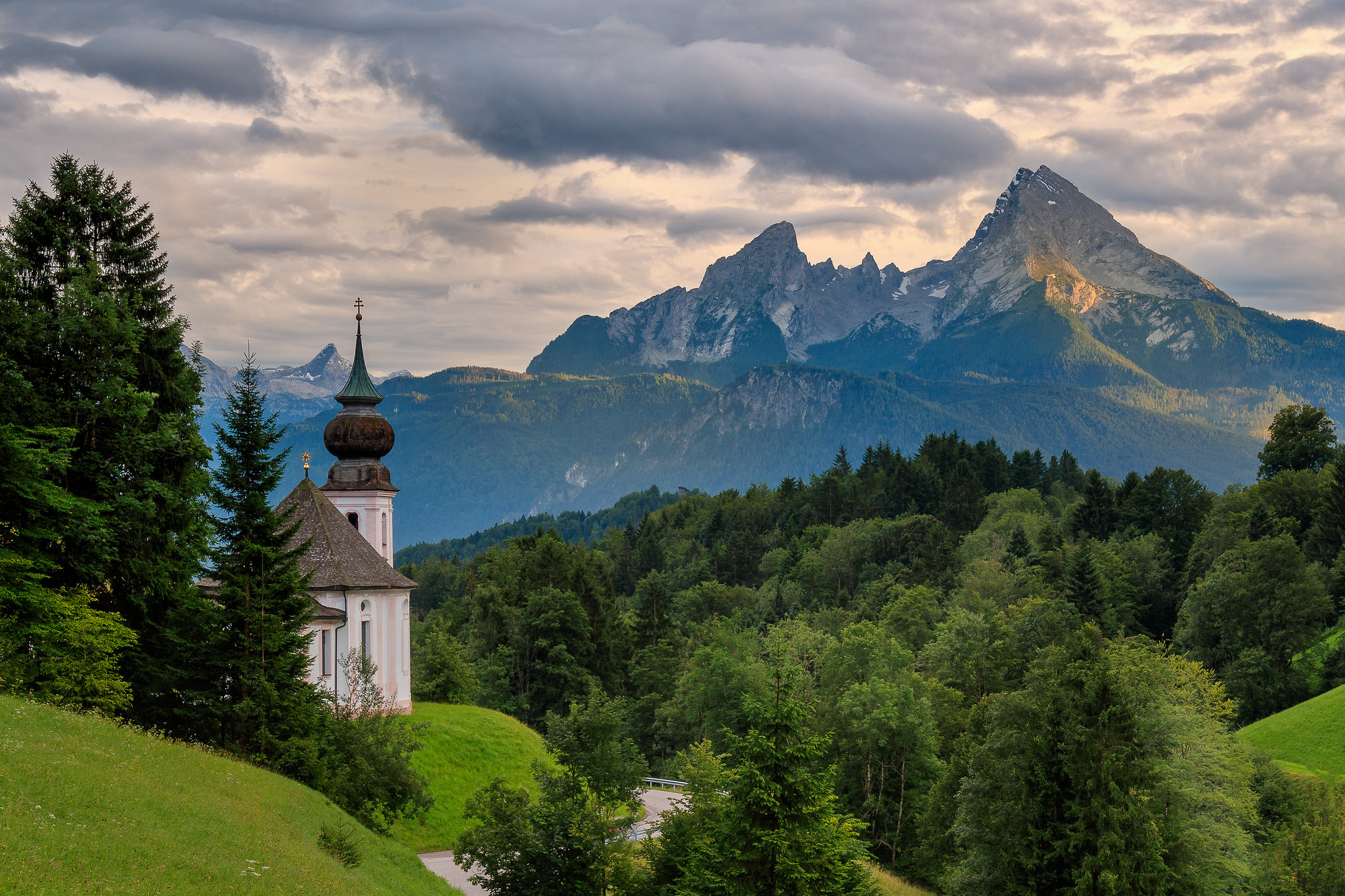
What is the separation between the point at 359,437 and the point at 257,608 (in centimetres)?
2946

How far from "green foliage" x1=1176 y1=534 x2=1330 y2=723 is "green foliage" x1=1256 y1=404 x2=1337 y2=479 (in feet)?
125

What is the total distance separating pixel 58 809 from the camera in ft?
67.9

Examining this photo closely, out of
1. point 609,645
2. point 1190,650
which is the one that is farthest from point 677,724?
point 1190,650

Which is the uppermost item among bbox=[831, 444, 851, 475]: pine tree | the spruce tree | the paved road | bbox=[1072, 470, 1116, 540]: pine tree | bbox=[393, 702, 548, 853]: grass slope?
bbox=[831, 444, 851, 475]: pine tree

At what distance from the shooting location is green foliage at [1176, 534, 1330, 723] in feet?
227

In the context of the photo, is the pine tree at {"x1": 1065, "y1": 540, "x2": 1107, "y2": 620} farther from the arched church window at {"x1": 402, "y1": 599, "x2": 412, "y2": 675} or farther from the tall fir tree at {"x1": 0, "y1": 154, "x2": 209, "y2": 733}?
the tall fir tree at {"x1": 0, "y1": 154, "x2": 209, "y2": 733}

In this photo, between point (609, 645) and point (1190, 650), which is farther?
point (609, 645)

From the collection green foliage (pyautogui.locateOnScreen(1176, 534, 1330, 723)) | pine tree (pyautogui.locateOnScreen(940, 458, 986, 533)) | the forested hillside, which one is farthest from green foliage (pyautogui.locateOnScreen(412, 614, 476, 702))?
pine tree (pyautogui.locateOnScreen(940, 458, 986, 533))

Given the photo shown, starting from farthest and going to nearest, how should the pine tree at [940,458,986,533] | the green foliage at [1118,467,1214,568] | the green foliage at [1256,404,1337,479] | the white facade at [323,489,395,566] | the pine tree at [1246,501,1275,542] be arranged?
the pine tree at [940,458,986,533] → the green foliage at [1256,404,1337,479] → the green foliage at [1118,467,1214,568] → the pine tree at [1246,501,1275,542] → the white facade at [323,489,395,566]

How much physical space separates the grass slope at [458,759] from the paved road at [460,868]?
3.40 feet

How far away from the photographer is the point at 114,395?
35938mm

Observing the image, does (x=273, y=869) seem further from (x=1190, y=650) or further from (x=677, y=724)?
(x=1190, y=650)

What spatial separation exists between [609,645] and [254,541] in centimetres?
5504

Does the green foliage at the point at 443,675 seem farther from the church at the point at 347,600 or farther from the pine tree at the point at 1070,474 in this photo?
the pine tree at the point at 1070,474
